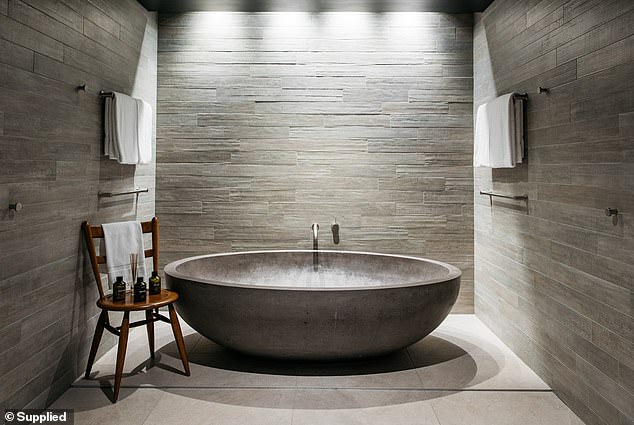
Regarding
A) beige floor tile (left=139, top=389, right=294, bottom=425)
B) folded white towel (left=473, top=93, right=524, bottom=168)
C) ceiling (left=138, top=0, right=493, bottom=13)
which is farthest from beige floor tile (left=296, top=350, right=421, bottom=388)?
ceiling (left=138, top=0, right=493, bottom=13)

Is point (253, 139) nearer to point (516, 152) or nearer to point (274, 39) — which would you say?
point (274, 39)

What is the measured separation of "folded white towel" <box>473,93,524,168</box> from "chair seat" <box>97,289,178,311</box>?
7.61 feet

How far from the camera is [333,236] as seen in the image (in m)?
4.79

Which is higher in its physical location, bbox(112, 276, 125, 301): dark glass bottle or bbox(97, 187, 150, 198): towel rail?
bbox(97, 187, 150, 198): towel rail

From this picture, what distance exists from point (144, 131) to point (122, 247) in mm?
993

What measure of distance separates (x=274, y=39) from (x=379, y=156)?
137cm

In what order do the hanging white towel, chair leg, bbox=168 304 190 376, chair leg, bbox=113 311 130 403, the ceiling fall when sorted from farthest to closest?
the ceiling < the hanging white towel < chair leg, bbox=168 304 190 376 < chair leg, bbox=113 311 130 403

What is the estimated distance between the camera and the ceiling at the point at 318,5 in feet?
14.6

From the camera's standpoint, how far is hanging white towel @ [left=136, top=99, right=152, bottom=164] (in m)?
3.97

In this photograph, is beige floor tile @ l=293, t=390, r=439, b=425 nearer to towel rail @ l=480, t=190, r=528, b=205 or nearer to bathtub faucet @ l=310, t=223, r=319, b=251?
towel rail @ l=480, t=190, r=528, b=205

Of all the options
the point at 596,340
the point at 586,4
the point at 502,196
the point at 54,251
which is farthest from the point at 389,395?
the point at 586,4

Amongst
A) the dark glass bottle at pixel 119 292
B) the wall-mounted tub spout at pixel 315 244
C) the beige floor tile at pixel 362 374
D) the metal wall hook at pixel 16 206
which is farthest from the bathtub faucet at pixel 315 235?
the metal wall hook at pixel 16 206

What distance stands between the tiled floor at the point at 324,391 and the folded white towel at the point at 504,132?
1.34 m

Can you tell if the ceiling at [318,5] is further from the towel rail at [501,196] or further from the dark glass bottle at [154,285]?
the dark glass bottle at [154,285]
